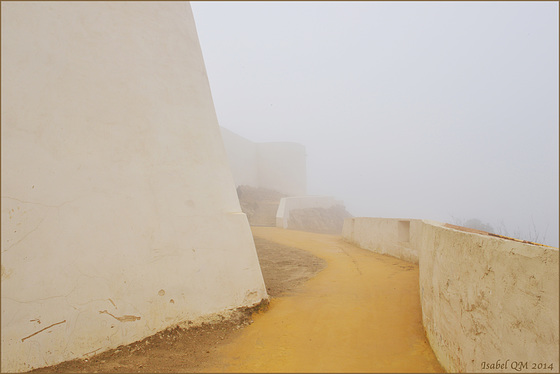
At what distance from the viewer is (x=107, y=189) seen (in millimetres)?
3014

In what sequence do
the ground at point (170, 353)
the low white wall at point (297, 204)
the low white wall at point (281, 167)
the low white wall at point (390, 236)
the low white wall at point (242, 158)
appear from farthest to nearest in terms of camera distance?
the low white wall at point (281, 167) < the low white wall at point (242, 158) < the low white wall at point (297, 204) < the low white wall at point (390, 236) < the ground at point (170, 353)

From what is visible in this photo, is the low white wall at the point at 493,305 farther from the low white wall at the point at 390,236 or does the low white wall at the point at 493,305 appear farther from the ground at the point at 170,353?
the low white wall at the point at 390,236

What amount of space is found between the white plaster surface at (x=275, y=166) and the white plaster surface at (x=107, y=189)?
21.3m

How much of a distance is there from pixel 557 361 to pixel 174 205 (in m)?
3.28

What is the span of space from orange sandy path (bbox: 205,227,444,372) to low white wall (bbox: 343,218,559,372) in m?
0.33

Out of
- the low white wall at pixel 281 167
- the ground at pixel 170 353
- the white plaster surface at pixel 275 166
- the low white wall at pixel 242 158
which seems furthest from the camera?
the low white wall at pixel 281 167

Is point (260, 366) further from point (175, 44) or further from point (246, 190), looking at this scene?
point (246, 190)

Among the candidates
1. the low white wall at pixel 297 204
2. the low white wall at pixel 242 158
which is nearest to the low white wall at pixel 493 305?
the low white wall at pixel 297 204

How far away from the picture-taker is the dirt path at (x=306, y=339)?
2.44 m

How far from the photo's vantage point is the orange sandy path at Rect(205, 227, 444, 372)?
2.38 meters

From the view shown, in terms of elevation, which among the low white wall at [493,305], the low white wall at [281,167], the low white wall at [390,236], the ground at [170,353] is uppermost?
the low white wall at [281,167]

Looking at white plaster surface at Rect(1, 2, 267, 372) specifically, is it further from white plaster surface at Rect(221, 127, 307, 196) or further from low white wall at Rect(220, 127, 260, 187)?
white plaster surface at Rect(221, 127, 307, 196)

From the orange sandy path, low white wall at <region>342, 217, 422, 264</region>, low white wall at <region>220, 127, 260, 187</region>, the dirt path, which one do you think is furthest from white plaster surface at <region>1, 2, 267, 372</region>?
low white wall at <region>220, 127, 260, 187</region>

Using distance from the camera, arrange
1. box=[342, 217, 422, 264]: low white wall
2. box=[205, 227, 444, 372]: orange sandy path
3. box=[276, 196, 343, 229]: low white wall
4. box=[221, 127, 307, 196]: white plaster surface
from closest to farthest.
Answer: box=[205, 227, 444, 372]: orange sandy path
box=[342, 217, 422, 264]: low white wall
box=[276, 196, 343, 229]: low white wall
box=[221, 127, 307, 196]: white plaster surface
